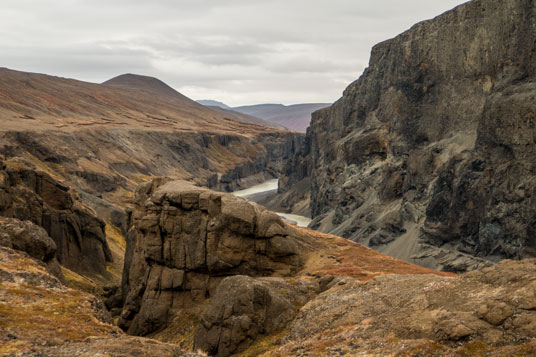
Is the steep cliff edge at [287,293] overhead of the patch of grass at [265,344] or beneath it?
overhead

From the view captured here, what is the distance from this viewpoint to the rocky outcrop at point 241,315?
2856 centimetres

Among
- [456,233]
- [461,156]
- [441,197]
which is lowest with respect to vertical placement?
[456,233]

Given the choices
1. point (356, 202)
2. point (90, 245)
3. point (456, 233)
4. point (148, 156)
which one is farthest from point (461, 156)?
point (148, 156)

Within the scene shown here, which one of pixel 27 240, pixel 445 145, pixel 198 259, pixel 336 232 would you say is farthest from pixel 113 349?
pixel 336 232

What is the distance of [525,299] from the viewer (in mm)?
19344

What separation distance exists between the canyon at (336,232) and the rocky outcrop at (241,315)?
0.09m

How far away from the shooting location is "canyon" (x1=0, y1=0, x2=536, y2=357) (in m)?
22.0

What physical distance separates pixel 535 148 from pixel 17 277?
63448mm

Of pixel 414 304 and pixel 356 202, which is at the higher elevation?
pixel 414 304

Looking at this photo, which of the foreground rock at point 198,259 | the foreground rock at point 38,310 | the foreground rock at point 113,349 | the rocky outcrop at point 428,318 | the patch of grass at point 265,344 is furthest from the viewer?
the foreground rock at point 198,259

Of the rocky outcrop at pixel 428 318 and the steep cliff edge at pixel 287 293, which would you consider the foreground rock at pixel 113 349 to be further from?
the steep cliff edge at pixel 287 293

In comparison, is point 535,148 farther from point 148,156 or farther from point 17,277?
point 148,156

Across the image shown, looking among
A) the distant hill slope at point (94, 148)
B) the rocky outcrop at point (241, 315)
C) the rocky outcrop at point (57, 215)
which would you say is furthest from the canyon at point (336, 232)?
the distant hill slope at point (94, 148)

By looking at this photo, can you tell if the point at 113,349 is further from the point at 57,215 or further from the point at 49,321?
the point at 57,215
